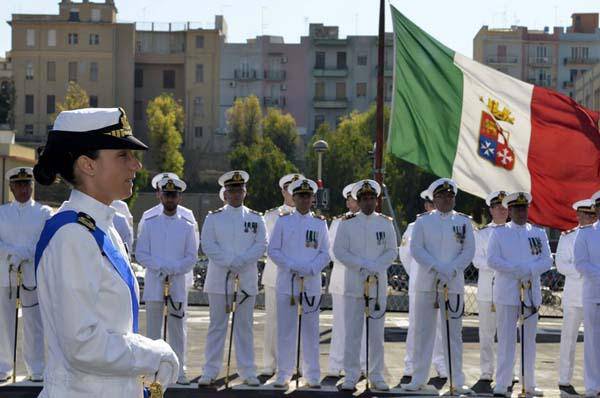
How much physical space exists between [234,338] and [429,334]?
2152mm

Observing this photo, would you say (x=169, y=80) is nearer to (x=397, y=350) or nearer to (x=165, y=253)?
(x=397, y=350)

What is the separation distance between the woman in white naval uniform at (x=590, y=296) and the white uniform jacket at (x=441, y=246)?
119 centimetres

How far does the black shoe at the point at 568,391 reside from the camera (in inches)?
488

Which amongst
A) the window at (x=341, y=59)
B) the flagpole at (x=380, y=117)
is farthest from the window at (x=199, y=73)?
the flagpole at (x=380, y=117)

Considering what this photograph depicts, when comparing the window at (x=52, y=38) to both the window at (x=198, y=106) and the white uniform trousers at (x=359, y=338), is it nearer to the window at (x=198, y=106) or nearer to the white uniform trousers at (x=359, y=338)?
the window at (x=198, y=106)

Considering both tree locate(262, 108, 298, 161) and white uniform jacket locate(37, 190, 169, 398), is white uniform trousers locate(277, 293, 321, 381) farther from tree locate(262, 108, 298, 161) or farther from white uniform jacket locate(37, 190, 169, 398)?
tree locate(262, 108, 298, 161)

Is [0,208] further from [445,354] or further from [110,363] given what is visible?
[110,363]

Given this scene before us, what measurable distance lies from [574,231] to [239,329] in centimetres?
393

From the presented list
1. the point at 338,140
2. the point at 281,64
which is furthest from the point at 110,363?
the point at 281,64

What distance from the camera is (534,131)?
44.9 feet

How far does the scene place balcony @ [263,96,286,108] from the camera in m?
105

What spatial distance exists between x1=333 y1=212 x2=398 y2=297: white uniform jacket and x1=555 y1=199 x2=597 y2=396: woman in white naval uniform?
6.67 ft

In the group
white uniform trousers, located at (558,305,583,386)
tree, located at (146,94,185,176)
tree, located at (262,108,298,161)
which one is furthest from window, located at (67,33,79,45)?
white uniform trousers, located at (558,305,583,386)

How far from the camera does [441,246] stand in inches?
499
